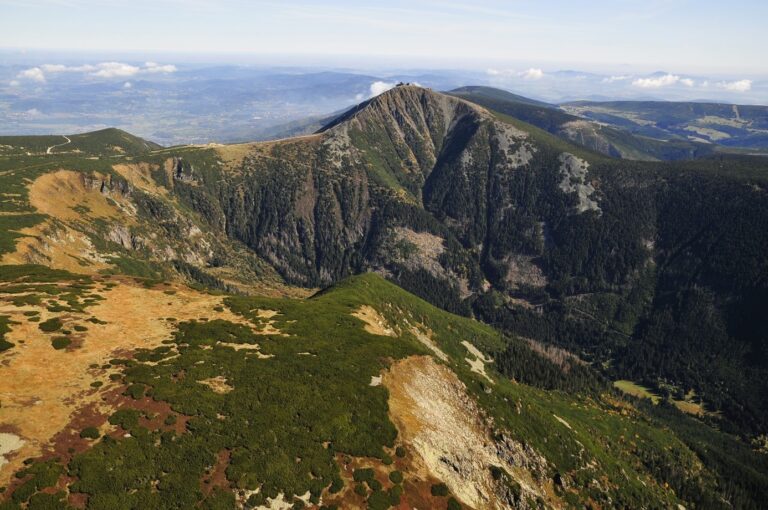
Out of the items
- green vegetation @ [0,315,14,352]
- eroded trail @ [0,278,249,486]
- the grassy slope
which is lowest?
the grassy slope

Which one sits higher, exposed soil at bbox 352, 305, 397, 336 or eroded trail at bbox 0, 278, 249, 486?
eroded trail at bbox 0, 278, 249, 486

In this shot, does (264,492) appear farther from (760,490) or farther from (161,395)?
(760,490)

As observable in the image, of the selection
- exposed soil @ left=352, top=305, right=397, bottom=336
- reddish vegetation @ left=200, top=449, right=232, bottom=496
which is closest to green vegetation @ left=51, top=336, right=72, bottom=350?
reddish vegetation @ left=200, top=449, right=232, bottom=496

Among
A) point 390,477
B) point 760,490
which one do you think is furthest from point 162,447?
point 760,490

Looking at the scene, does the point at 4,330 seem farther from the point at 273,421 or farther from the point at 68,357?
the point at 273,421

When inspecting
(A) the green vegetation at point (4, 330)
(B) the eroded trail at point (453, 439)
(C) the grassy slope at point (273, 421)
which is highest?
(A) the green vegetation at point (4, 330)

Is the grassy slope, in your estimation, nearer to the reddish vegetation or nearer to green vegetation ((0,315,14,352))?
the reddish vegetation

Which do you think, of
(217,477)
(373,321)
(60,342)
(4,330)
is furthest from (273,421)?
(373,321)

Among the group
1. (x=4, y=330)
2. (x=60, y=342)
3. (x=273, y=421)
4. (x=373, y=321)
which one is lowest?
(x=373, y=321)

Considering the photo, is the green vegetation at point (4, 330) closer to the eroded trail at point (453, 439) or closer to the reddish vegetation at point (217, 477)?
the reddish vegetation at point (217, 477)

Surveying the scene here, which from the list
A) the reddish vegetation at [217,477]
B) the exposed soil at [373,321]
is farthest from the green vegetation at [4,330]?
the exposed soil at [373,321]

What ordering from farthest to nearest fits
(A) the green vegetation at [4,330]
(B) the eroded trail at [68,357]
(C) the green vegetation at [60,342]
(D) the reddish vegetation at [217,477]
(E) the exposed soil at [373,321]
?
(E) the exposed soil at [373,321] → (C) the green vegetation at [60,342] → (A) the green vegetation at [4,330] → (B) the eroded trail at [68,357] → (D) the reddish vegetation at [217,477]
